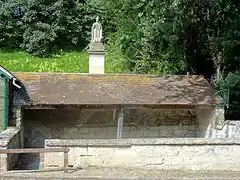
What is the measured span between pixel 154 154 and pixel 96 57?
26.4 feet

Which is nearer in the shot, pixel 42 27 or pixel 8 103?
pixel 8 103

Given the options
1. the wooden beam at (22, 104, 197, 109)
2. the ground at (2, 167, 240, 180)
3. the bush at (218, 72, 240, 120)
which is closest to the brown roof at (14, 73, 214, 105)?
the wooden beam at (22, 104, 197, 109)

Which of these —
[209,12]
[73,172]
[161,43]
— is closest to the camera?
[73,172]

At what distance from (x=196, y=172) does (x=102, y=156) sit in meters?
2.50

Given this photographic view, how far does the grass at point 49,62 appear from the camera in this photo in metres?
32.9

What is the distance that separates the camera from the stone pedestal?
19.9 meters

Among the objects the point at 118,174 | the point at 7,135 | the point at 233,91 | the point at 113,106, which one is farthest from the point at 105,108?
the point at 233,91

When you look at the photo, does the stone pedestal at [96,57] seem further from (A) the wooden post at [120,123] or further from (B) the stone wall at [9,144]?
(B) the stone wall at [9,144]

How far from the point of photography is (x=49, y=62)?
3600 centimetres

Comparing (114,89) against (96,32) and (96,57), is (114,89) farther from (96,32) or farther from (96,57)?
(96,32)

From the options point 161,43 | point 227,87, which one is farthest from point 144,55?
point 227,87

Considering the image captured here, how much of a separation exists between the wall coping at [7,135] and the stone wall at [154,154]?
1.19 meters

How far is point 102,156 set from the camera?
12672 millimetres

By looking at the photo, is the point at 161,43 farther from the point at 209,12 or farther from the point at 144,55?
the point at 209,12
